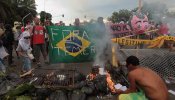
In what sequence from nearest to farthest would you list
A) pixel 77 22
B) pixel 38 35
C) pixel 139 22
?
1. pixel 77 22
2. pixel 38 35
3. pixel 139 22

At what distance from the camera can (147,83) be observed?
19.6 ft

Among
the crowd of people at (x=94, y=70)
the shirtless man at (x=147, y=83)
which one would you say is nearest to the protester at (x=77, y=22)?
the crowd of people at (x=94, y=70)

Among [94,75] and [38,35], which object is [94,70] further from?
[38,35]

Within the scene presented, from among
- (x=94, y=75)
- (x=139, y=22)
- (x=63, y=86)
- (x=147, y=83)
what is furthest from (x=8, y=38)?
(x=147, y=83)

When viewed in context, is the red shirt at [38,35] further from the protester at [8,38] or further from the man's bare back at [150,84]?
the man's bare back at [150,84]

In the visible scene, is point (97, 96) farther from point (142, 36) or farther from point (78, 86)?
point (142, 36)

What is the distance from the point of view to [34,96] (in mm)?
8617

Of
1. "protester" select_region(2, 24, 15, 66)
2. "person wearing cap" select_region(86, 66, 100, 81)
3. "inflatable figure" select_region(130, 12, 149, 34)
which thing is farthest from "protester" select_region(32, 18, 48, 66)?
"person wearing cap" select_region(86, 66, 100, 81)

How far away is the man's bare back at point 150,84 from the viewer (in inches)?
233

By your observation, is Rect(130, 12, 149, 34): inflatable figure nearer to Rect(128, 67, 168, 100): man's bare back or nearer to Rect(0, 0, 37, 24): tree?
Rect(128, 67, 168, 100): man's bare back

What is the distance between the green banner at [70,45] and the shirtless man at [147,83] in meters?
6.14

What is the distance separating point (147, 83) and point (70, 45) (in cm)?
663

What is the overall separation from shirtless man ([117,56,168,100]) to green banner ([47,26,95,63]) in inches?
242

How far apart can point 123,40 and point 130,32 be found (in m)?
3.10
